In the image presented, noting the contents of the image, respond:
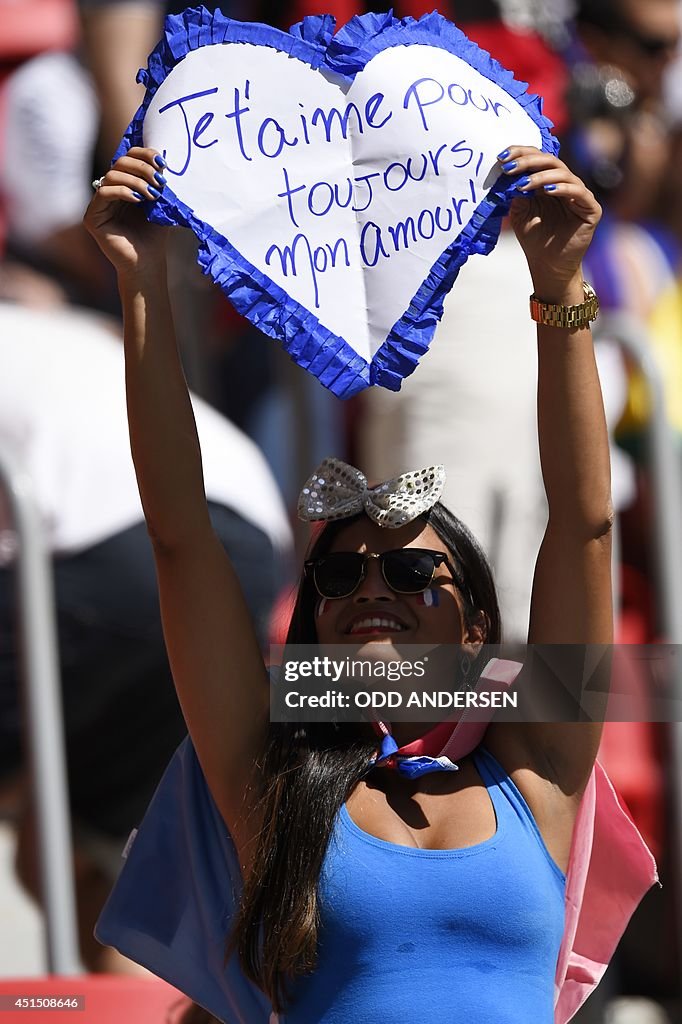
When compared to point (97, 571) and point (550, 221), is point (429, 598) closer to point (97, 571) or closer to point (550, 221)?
point (550, 221)

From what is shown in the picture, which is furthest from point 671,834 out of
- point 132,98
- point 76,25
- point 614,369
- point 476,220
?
point 76,25

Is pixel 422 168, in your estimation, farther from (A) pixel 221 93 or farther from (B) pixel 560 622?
(B) pixel 560 622

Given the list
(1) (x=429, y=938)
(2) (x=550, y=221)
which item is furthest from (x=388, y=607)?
(2) (x=550, y=221)

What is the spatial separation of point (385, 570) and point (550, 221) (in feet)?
1.52

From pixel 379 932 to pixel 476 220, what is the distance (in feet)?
2.76

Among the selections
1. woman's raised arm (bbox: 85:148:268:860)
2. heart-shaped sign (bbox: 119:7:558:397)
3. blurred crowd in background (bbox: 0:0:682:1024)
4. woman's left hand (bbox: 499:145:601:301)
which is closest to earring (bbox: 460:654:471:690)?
woman's raised arm (bbox: 85:148:268:860)

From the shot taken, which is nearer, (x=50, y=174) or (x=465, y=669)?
(x=465, y=669)

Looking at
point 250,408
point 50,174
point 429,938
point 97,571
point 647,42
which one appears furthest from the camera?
point 647,42

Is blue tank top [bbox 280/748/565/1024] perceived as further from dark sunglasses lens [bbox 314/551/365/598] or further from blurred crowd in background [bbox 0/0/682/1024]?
blurred crowd in background [bbox 0/0/682/1024]

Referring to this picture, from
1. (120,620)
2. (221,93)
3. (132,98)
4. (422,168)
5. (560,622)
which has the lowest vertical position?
(560,622)

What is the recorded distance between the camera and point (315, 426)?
147 inches

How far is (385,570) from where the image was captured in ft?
6.30

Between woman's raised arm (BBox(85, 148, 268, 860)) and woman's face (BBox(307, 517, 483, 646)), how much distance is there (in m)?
0.12

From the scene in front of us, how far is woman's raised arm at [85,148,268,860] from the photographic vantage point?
186cm
